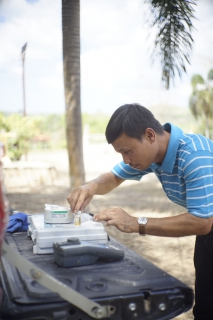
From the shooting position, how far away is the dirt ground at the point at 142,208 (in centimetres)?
Answer: 488

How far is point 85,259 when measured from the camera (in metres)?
1.55

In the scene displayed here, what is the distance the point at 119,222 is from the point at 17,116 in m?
10.6

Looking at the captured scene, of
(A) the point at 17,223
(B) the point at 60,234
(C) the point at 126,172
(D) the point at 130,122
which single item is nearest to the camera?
(B) the point at 60,234

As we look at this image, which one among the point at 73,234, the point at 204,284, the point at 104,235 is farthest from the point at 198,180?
the point at 204,284

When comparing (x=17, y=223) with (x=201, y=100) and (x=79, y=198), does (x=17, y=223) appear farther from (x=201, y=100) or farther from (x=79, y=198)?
(x=201, y=100)

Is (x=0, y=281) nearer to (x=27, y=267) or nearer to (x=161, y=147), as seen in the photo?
(x=27, y=267)

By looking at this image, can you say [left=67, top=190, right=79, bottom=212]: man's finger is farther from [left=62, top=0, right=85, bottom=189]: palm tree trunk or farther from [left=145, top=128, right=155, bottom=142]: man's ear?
→ [left=62, top=0, right=85, bottom=189]: palm tree trunk

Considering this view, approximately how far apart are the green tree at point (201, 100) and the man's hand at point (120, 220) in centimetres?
2904

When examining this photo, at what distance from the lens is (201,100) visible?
33.0 m

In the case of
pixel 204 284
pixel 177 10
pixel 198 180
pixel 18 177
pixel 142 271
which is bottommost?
pixel 18 177

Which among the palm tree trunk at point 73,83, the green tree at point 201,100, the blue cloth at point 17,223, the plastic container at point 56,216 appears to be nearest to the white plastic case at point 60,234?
the plastic container at point 56,216

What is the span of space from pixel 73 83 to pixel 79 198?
10.4 ft

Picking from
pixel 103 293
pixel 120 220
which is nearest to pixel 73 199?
pixel 120 220

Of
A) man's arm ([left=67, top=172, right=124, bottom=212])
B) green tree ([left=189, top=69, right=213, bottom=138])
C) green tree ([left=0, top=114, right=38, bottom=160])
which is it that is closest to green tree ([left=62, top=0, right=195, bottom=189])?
man's arm ([left=67, top=172, right=124, bottom=212])
